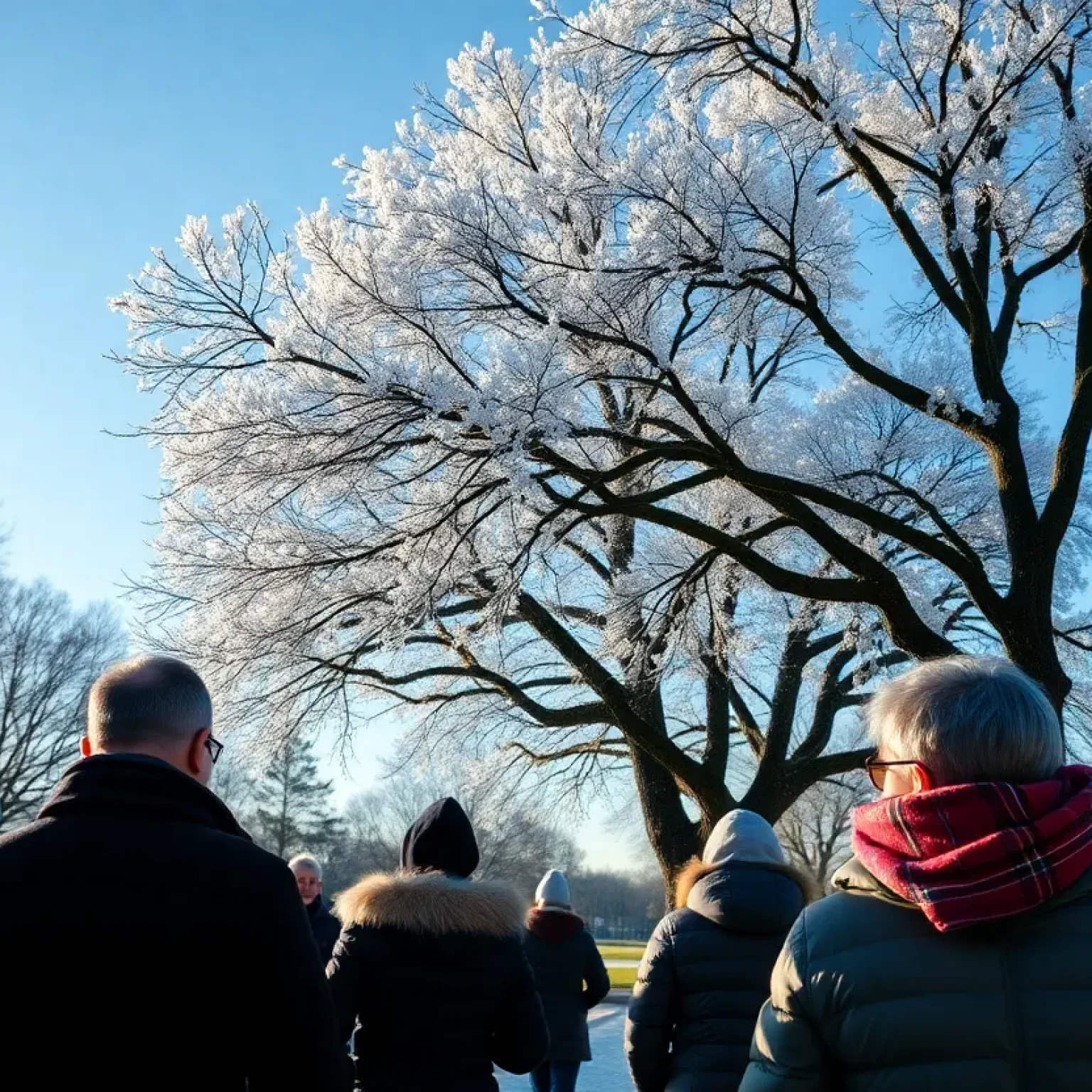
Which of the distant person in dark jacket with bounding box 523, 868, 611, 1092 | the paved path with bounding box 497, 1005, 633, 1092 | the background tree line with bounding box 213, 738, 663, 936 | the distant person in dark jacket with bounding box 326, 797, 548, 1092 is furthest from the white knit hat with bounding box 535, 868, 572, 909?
the background tree line with bounding box 213, 738, 663, 936

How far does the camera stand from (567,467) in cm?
955

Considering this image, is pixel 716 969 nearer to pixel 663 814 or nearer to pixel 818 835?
pixel 663 814

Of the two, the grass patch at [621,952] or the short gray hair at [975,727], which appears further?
the grass patch at [621,952]

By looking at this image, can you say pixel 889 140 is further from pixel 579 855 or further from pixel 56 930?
pixel 579 855

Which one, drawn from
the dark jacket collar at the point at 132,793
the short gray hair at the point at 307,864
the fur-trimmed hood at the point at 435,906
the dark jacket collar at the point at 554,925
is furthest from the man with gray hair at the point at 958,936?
the dark jacket collar at the point at 554,925

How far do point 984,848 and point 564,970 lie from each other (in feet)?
20.1

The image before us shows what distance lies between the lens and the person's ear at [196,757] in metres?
2.32

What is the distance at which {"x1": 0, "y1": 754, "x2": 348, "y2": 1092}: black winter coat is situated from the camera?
195cm

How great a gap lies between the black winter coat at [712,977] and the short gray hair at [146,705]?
2283 mm

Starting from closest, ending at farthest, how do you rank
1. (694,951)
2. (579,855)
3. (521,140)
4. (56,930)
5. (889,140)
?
(56,930) < (694,951) < (889,140) < (521,140) < (579,855)

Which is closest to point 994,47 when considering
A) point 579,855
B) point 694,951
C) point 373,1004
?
point 694,951

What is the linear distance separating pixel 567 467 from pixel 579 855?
82.5 m

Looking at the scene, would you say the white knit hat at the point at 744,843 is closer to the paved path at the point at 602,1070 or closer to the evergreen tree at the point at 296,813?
the paved path at the point at 602,1070

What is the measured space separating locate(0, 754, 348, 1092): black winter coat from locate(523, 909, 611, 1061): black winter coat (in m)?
5.61
